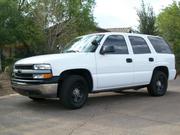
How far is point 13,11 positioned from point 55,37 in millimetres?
5352

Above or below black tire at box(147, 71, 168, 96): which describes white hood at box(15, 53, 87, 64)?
above

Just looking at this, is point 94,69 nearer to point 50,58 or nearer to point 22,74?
point 50,58

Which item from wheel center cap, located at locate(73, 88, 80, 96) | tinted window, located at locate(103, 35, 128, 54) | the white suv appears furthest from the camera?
tinted window, located at locate(103, 35, 128, 54)

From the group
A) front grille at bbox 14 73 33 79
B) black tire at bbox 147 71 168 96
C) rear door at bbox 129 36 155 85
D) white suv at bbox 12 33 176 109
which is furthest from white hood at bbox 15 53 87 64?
black tire at bbox 147 71 168 96

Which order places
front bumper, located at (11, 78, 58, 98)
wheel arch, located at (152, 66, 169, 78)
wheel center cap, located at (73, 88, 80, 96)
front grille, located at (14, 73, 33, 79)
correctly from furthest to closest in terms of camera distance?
wheel arch, located at (152, 66, 169, 78), wheel center cap, located at (73, 88, 80, 96), front grille, located at (14, 73, 33, 79), front bumper, located at (11, 78, 58, 98)

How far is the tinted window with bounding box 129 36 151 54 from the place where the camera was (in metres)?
11.8

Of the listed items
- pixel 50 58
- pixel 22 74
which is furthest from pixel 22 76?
pixel 50 58

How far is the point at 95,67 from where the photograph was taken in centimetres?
1030

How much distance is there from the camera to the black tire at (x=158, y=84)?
1232 cm

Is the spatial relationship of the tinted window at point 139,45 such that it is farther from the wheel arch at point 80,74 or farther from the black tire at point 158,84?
the wheel arch at point 80,74

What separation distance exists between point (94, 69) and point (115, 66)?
0.77 meters

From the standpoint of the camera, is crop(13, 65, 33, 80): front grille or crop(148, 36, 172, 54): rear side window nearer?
crop(13, 65, 33, 80): front grille

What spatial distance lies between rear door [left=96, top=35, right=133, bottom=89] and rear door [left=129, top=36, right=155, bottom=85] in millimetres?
283

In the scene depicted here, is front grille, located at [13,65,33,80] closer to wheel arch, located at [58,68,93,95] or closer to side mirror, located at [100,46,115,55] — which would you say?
wheel arch, located at [58,68,93,95]
